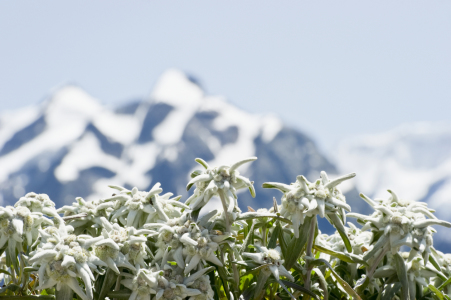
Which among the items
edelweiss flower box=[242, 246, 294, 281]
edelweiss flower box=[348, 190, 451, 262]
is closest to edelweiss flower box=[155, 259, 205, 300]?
edelweiss flower box=[242, 246, 294, 281]

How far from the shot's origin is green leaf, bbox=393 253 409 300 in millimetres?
1113

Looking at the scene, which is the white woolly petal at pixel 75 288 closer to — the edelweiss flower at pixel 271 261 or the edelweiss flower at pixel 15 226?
the edelweiss flower at pixel 15 226

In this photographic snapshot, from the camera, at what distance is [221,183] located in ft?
3.56

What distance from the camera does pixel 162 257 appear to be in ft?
3.63

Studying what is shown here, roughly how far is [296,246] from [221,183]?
0.81 feet

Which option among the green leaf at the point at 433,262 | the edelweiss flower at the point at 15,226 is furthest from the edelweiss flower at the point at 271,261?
the edelweiss flower at the point at 15,226

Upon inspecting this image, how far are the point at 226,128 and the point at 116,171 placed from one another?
1342cm

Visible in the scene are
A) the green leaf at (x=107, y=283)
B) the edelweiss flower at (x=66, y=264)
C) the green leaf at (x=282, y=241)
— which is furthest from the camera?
the green leaf at (x=282, y=241)

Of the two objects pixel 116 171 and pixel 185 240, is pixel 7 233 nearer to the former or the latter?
pixel 185 240

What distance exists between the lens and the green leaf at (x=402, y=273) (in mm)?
1113

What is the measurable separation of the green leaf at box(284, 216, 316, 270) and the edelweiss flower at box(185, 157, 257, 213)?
0.17 metres

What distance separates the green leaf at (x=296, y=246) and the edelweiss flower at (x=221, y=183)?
0.17 m

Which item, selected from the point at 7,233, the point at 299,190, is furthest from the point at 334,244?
the point at 7,233

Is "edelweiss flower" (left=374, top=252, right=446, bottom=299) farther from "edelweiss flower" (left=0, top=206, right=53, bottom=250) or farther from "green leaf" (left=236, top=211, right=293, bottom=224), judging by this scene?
"edelweiss flower" (left=0, top=206, right=53, bottom=250)
